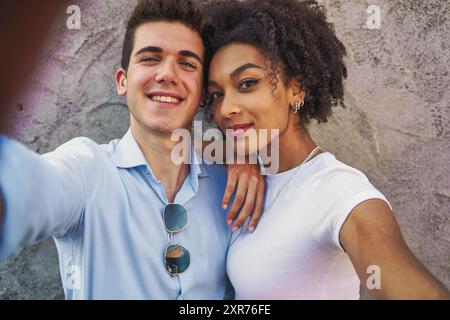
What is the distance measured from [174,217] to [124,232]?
0.15m

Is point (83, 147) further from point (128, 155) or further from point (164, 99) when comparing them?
point (164, 99)

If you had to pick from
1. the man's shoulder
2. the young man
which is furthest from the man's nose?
the man's shoulder

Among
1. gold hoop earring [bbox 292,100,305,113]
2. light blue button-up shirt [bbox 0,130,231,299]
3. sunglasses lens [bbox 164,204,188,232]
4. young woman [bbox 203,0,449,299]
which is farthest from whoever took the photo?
gold hoop earring [bbox 292,100,305,113]

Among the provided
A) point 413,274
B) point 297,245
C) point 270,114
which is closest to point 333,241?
point 297,245

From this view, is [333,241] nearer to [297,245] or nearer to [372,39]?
[297,245]

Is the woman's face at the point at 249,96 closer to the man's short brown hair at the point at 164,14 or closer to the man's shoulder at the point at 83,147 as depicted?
the man's short brown hair at the point at 164,14

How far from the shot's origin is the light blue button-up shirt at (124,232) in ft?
4.53

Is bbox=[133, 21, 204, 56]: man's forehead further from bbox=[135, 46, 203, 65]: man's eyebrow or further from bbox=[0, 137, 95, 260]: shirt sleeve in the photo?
bbox=[0, 137, 95, 260]: shirt sleeve

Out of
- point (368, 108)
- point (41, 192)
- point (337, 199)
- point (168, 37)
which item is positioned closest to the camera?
point (41, 192)

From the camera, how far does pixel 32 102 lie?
187 cm

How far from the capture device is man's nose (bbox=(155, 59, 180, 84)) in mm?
1497

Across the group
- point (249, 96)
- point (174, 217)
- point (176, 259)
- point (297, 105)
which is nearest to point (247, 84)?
point (249, 96)

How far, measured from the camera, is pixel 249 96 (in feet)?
4.94

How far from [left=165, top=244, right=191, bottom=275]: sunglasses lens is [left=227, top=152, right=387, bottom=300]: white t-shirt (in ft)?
0.43
